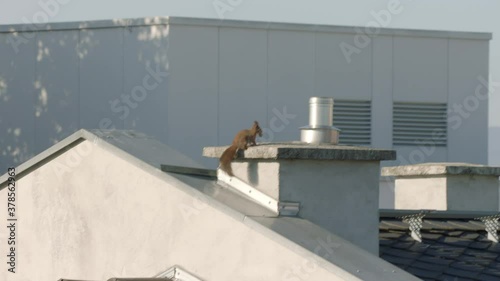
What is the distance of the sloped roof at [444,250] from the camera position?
10422 millimetres

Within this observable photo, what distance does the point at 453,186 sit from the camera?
44.3ft

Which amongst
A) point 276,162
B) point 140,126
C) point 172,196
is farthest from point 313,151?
point 140,126

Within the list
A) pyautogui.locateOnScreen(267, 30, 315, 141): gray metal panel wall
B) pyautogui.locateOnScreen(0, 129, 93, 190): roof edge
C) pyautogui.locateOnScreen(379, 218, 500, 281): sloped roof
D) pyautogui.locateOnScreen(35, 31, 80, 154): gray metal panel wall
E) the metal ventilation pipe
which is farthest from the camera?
pyautogui.locateOnScreen(35, 31, 80, 154): gray metal panel wall

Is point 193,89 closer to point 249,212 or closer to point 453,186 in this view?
point 453,186

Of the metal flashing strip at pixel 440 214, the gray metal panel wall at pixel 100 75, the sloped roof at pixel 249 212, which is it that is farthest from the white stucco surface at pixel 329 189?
the gray metal panel wall at pixel 100 75

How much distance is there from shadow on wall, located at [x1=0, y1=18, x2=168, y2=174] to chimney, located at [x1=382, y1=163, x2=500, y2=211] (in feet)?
56.5

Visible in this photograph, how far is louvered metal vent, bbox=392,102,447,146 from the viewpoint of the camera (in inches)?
1341

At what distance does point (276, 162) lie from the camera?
963 cm

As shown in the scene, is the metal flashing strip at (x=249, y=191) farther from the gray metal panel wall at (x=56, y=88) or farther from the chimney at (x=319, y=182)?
the gray metal panel wall at (x=56, y=88)

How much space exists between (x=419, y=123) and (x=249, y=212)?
25.8m

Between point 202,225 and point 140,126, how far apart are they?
22148mm

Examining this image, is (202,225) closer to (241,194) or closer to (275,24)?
(241,194)

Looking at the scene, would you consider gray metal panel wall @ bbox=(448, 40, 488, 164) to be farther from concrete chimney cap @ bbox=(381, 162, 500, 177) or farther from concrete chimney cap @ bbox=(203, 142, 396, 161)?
concrete chimney cap @ bbox=(203, 142, 396, 161)

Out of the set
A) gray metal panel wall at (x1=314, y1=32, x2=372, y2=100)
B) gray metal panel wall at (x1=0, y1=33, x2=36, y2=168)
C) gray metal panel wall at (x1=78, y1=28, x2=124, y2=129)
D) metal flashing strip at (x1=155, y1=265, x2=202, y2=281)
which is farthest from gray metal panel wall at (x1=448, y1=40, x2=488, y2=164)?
metal flashing strip at (x1=155, y1=265, x2=202, y2=281)
